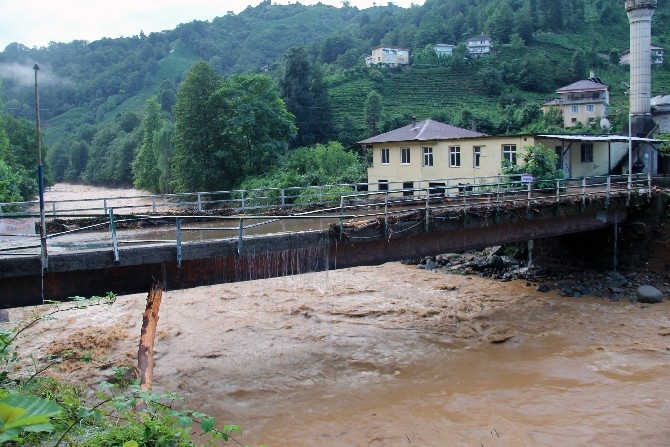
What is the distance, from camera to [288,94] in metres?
71.8

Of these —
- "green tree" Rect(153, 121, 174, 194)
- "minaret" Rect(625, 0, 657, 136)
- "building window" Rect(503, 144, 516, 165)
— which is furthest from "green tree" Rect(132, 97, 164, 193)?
"minaret" Rect(625, 0, 657, 136)

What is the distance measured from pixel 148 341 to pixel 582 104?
73.4 meters

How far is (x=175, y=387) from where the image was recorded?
1544 centimetres

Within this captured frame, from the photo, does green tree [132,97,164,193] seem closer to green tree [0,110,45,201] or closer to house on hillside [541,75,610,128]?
green tree [0,110,45,201]

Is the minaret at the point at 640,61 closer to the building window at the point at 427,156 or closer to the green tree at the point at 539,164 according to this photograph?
the building window at the point at 427,156

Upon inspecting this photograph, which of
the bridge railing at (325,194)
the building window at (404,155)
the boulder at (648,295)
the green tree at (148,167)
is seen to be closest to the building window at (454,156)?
the bridge railing at (325,194)

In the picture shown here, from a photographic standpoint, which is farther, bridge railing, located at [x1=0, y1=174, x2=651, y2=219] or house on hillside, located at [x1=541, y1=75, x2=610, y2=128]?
house on hillside, located at [x1=541, y1=75, x2=610, y2=128]

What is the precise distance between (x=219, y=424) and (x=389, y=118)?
62464 millimetres

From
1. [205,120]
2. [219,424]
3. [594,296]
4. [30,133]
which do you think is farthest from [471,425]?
[30,133]

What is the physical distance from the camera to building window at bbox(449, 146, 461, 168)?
34.2m

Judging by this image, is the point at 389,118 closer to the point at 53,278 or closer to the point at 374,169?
the point at 374,169

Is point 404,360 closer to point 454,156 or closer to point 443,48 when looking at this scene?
point 454,156

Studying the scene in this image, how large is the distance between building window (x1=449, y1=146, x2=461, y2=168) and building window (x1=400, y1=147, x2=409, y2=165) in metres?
3.29

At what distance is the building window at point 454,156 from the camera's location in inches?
1348
